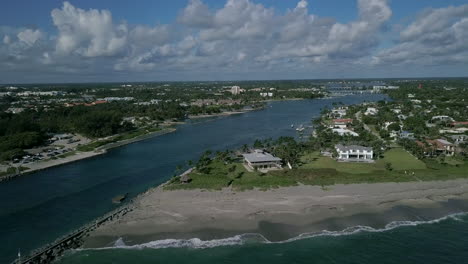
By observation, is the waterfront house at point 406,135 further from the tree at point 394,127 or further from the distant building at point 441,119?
the distant building at point 441,119

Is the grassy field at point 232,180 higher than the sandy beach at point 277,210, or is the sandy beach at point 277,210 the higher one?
the grassy field at point 232,180

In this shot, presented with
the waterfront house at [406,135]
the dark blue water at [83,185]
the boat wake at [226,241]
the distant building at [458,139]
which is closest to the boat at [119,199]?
the dark blue water at [83,185]

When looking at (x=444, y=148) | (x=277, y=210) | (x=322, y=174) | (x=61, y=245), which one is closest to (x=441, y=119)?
(x=444, y=148)

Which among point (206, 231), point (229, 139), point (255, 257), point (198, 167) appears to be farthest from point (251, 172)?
point (229, 139)

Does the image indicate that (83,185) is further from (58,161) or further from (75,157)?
(75,157)

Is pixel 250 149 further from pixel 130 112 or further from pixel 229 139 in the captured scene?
pixel 130 112

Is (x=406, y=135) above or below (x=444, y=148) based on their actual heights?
above
